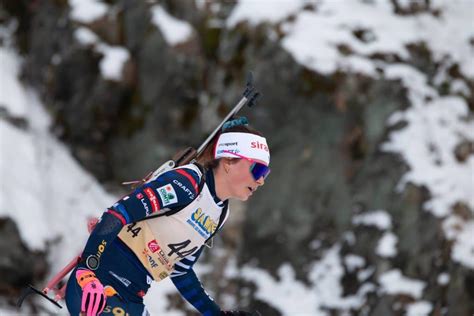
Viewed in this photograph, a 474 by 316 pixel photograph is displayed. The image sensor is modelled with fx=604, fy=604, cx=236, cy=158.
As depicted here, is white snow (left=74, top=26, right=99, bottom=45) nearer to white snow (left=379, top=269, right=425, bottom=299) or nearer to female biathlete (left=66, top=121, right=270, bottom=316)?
white snow (left=379, top=269, right=425, bottom=299)

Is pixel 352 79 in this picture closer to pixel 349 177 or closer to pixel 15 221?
pixel 349 177

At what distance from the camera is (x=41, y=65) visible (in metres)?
10.7

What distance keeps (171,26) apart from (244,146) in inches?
277

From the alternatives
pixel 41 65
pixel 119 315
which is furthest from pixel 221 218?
pixel 41 65

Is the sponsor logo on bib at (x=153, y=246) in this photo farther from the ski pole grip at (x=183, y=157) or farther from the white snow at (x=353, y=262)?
the white snow at (x=353, y=262)

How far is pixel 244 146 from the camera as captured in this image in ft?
12.0

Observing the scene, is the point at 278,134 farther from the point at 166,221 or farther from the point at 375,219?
the point at 166,221

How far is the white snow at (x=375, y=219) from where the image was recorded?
27.4ft

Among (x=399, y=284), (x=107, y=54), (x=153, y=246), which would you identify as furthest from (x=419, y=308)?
A: (x=107, y=54)

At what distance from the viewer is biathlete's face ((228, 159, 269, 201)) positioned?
143 inches

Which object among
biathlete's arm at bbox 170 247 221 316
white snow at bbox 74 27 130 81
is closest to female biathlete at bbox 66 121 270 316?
biathlete's arm at bbox 170 247 221 316

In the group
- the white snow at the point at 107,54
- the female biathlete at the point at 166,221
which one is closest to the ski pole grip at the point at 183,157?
the female biathlete at the point at 166,221

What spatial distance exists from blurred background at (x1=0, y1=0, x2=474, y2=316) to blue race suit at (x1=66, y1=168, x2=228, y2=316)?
4.78 m

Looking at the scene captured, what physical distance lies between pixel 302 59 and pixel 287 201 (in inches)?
86.2
